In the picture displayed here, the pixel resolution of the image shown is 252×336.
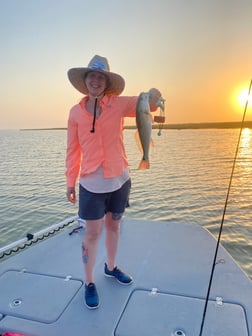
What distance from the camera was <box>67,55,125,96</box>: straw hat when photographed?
7.88ft

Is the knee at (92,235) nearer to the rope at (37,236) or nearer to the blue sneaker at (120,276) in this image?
the blue sneaker at (120,276)

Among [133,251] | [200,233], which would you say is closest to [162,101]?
[133,251]

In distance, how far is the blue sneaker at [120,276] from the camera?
304 centimetres

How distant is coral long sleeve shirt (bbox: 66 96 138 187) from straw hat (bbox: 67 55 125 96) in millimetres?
139

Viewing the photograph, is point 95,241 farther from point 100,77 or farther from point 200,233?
point 200,233

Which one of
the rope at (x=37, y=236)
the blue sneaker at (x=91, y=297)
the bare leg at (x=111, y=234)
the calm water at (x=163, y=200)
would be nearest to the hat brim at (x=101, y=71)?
the bare leg at (x=111, y=234)

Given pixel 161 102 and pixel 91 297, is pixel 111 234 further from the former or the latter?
pixel 161 102

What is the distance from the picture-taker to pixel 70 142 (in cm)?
265

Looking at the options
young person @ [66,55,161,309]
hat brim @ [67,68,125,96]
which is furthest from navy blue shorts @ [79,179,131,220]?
hat brim @ [67,68,125,96]

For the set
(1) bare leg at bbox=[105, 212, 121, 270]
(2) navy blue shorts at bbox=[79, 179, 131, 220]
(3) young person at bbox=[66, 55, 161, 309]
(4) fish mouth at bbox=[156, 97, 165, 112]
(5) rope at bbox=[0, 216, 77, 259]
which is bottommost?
(5) rope at bbox=[0, 216, 77, 259]

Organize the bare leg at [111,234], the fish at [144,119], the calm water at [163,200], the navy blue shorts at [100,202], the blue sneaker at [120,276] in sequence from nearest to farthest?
the fish at [144,119] → the navy blue shorts at [100,202] → the bare leg at [111,234] → the blue sneaker at [120,276] → the calm water at [163,200]

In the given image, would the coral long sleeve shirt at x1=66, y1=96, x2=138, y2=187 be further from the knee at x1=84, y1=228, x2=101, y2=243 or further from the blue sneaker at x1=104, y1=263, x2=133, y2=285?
the blue sneaker at x1=104, y1=263, x2=133, y2=285

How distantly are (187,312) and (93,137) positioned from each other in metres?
1.78

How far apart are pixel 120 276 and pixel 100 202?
1014mm
